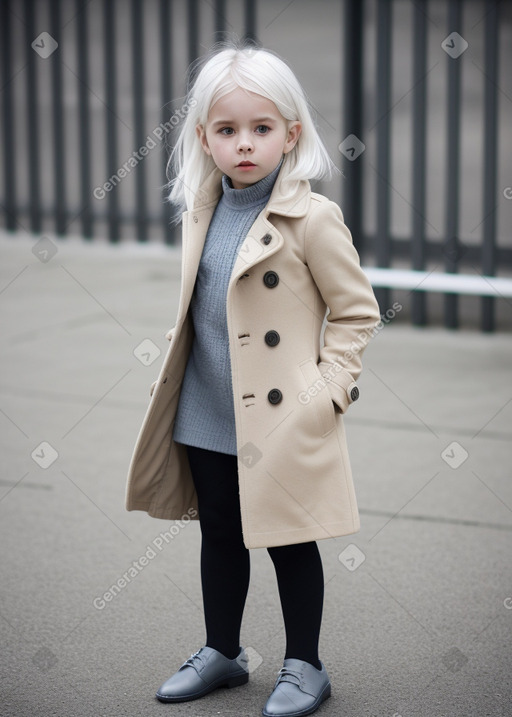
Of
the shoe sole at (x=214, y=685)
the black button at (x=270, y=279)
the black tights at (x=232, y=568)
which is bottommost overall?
the shoe sole at (x=214, y=685)

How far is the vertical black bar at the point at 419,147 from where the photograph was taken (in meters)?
7.05

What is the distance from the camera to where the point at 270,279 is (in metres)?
2.56

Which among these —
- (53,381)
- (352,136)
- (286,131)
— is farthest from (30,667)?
(352,136)

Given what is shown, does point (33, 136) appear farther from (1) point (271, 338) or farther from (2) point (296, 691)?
(2) point (296, 691)

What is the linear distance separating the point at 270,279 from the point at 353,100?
542 cm

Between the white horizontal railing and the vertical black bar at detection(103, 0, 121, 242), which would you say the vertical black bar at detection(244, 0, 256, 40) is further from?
the white horizontal railing

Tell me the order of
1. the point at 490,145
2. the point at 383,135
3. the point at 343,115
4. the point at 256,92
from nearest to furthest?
the point at 256,92, the point at 490,145, the point at 383,135, the point at 343,115

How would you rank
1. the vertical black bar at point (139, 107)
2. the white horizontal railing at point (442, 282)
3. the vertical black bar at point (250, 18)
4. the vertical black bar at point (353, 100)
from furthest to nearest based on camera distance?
the vertical black bar at point (139, 107) < the vertical black bar at point (250, 18) < the vertical black bar at point (353, 100) < the white horizontal railing at point (442, 282)

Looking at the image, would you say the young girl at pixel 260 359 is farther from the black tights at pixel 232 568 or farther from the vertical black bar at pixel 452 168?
the vertical black bar at pixel 452 168

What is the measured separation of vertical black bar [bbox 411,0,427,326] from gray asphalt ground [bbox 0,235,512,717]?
842 millimetres

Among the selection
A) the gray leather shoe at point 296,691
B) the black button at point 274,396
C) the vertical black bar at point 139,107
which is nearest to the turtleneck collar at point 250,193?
the black button at point 274,396

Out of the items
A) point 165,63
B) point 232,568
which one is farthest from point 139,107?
point 232,568

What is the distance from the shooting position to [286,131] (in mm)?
2592

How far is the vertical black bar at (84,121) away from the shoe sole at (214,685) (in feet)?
23.0
